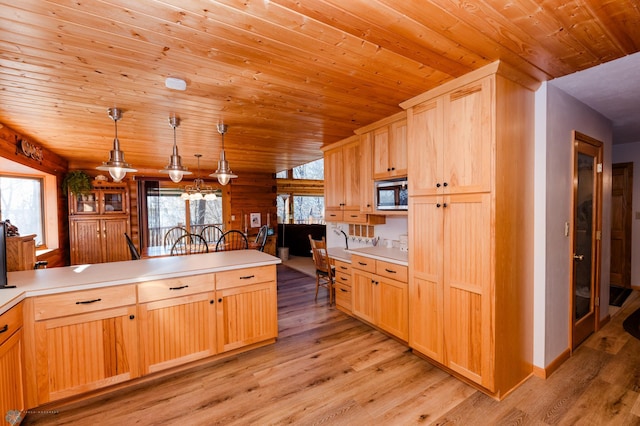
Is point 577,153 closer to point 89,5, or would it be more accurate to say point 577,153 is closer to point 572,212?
point 572,212

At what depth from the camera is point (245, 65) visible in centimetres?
193

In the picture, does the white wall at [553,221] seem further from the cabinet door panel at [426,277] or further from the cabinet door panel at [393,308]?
the cabinet door panel at [393,308]

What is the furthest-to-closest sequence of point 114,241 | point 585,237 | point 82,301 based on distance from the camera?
point 114,241
point 585,237
point 82,301

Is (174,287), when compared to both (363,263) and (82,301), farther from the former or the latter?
(363,263)

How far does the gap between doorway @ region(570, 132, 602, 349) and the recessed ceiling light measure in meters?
3.41

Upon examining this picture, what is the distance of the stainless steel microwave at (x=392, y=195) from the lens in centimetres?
296

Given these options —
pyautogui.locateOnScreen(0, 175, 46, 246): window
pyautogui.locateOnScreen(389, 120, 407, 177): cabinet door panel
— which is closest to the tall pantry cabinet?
pyautogui.locateOnScreen(389, 120, 407, 177): cabinet door panel

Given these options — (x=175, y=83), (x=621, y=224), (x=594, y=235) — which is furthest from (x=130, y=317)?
(x=621, y=224)

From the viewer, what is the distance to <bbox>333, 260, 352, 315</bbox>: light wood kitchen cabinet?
362cm

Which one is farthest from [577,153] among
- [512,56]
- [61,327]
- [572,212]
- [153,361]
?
[61,327]

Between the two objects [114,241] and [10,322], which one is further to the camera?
[114,241]

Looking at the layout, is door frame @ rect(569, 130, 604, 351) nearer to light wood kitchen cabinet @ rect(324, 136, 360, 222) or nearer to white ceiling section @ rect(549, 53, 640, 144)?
white ceiling section @ rect(549, 53, 640, 144)

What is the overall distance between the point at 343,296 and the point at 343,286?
0.14 meters

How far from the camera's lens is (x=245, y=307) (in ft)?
8.95
